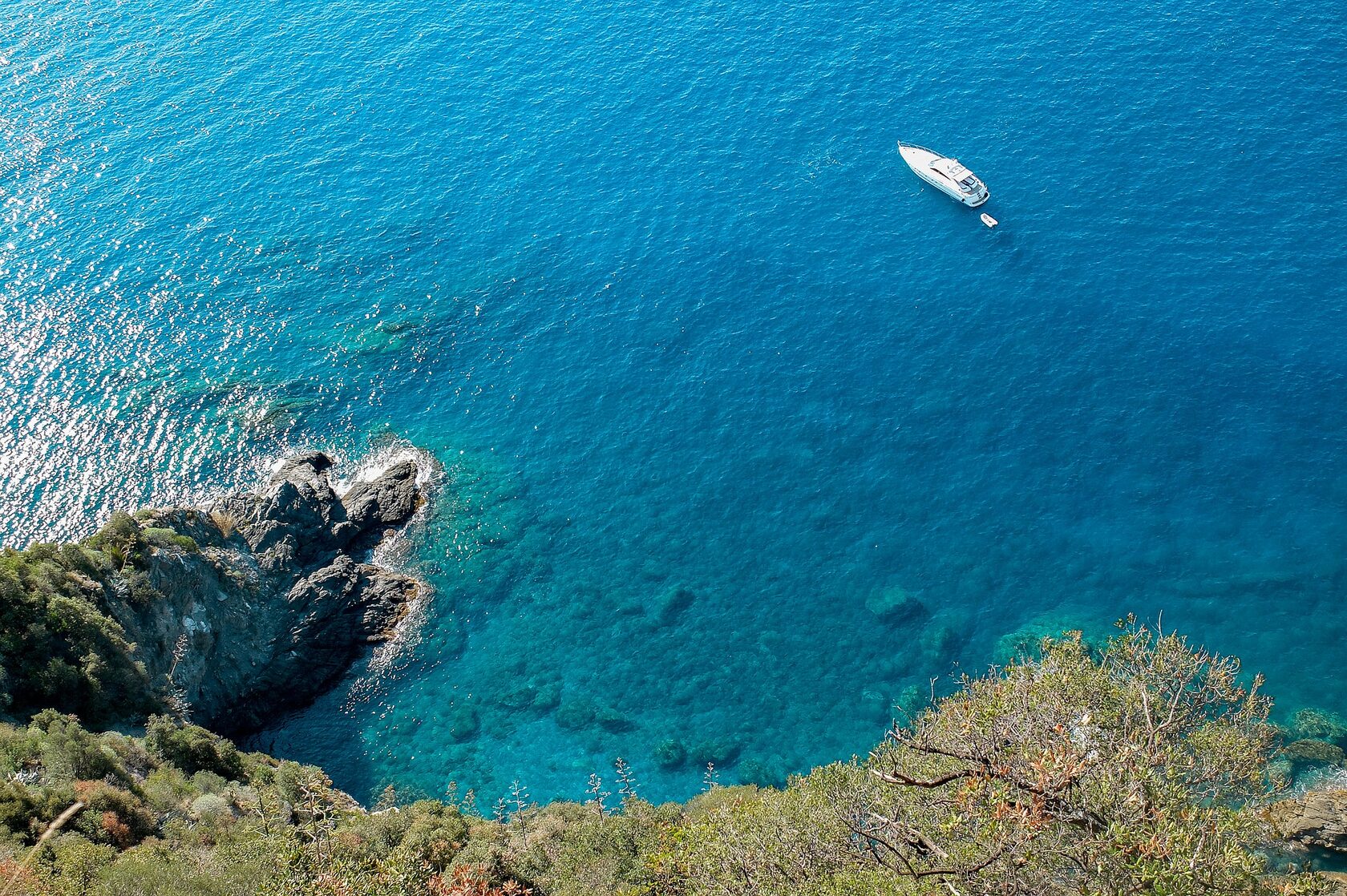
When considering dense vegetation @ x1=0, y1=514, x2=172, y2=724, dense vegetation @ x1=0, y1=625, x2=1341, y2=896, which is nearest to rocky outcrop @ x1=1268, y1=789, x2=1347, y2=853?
dense vegetation @ x1=0, y1=625, x2=1341, y2=896

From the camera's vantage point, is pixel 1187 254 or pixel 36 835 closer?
pixel 36 835

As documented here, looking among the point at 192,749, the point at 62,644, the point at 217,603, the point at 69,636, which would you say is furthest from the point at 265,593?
the point at 192,749

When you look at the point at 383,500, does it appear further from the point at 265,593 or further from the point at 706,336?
the point at 706,336

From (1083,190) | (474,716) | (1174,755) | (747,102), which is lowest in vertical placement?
(474,716)

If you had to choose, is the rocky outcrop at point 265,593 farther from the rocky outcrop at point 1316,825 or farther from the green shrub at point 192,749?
the rocky outcrop at point 1316,825

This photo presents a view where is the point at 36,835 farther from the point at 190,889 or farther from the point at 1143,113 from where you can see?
the point at 1143,113

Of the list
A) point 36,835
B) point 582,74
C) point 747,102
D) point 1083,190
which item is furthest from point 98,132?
point 1083,190

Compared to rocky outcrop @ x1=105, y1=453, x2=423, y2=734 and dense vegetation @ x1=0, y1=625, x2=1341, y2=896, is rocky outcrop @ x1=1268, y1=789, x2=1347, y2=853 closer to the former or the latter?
dense vegetation @ x1=0, y1=625, x2=1341, y2=896
